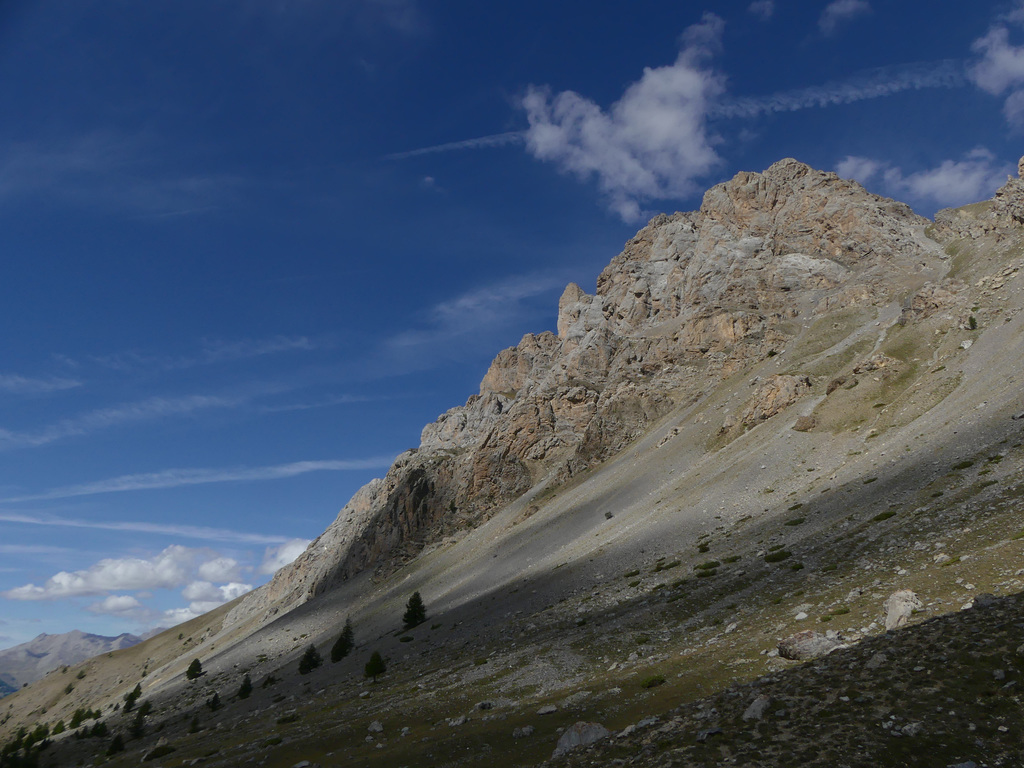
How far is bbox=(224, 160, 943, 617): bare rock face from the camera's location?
427ft

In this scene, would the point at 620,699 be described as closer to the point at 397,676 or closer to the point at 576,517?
the point at 397,676

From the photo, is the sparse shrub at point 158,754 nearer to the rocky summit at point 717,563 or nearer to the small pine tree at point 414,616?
the rocky summit at point 717,563

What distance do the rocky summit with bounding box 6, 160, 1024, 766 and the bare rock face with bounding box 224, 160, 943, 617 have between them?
87cm

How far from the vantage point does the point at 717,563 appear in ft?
122

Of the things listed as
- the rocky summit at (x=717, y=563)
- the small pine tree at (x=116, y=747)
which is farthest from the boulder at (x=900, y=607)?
the small pine tree at (x=116, y=747)

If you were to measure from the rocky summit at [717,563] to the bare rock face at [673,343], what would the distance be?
34.1 inches

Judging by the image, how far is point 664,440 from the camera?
103 m

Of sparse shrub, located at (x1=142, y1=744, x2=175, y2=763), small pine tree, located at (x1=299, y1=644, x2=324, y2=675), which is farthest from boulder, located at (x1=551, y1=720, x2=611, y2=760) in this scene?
small pine tree, located at (x1=299, y1=644, x2=324, y2=675)

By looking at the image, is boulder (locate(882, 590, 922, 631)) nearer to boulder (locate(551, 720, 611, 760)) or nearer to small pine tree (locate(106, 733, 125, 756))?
boulder (locate(551, 720, 611, 760))

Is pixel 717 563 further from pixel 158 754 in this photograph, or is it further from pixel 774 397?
pixel 774 397

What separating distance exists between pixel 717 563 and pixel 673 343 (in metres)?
116

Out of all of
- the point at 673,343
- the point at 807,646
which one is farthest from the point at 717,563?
the point at 673,343

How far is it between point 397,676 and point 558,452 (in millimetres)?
99981

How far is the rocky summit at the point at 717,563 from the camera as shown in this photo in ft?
42.6
